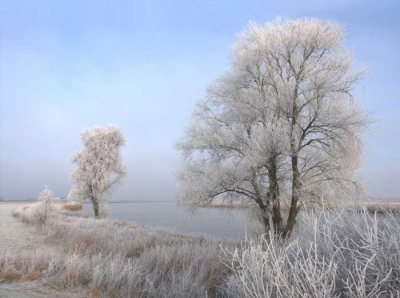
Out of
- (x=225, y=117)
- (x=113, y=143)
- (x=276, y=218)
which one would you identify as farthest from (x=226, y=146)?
(x=113, y=143)

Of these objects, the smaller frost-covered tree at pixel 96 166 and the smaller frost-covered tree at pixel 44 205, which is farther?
the smaller frost-covered tree at pixel 96 166

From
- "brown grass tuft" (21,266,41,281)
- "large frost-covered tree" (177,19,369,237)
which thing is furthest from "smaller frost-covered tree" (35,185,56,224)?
"brown grass tuft" (21,266,41,281)

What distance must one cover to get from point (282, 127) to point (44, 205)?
1845 centimetres

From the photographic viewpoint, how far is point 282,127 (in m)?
12.0

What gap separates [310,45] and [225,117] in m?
4.96

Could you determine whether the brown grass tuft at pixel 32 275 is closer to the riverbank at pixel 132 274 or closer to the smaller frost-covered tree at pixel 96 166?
the riverbank at pixel 132 274

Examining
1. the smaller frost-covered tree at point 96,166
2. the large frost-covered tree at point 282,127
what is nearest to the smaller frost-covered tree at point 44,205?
the smaller frost-covered tree at point 96,166

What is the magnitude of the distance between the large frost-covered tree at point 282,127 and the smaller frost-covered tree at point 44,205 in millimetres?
12630

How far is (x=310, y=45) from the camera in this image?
13062 mm

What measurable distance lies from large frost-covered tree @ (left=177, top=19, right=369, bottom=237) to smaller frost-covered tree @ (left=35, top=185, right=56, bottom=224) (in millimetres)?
12630

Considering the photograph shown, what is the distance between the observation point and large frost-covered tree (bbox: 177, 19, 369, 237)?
12.1m

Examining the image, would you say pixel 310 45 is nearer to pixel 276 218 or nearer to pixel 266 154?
pixel 266 154

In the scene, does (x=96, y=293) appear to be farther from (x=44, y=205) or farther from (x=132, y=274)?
(x=44, y=205)

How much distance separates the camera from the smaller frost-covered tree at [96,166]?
29891 millimetres
